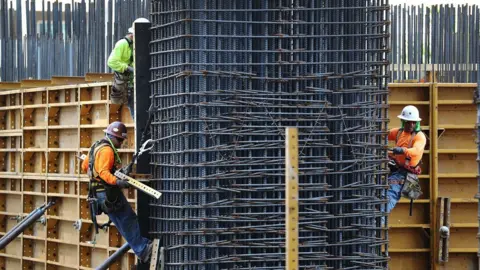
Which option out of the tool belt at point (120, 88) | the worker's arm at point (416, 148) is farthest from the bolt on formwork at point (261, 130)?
the worker's arm at point (416, 148)

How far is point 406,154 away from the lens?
56.6 ft

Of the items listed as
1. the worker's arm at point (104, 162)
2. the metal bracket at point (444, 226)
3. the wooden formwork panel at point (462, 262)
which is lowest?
the wooden formwork panel at point (462, 262)

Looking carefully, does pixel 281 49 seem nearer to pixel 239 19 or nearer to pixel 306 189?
pixel 239 19

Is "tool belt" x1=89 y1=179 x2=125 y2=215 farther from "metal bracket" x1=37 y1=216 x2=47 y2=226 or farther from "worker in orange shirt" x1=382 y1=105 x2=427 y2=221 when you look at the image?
"metal bracket" x1=37 y1=216 x2=47 y2=226

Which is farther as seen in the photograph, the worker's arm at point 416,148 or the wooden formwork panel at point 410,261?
the wooden formwork panel at point 410,261

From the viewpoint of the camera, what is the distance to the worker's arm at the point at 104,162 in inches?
577

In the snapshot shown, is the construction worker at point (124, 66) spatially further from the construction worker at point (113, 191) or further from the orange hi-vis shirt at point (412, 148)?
the orange hi-vis shirt at point (412, 148)

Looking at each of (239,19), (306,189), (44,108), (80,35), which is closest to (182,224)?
(306,189)

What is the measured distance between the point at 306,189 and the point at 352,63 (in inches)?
65.5

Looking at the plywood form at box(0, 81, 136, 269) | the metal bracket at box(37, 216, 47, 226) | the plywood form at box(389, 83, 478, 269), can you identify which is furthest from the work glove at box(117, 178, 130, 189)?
the plywood form at box(389, 83, 478, 269)

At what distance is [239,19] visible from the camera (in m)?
14.2

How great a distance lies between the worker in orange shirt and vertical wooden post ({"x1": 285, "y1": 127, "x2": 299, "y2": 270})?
5962 mm

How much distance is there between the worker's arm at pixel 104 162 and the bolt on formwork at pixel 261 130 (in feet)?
2.04

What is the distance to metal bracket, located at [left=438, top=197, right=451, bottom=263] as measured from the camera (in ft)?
65.3
